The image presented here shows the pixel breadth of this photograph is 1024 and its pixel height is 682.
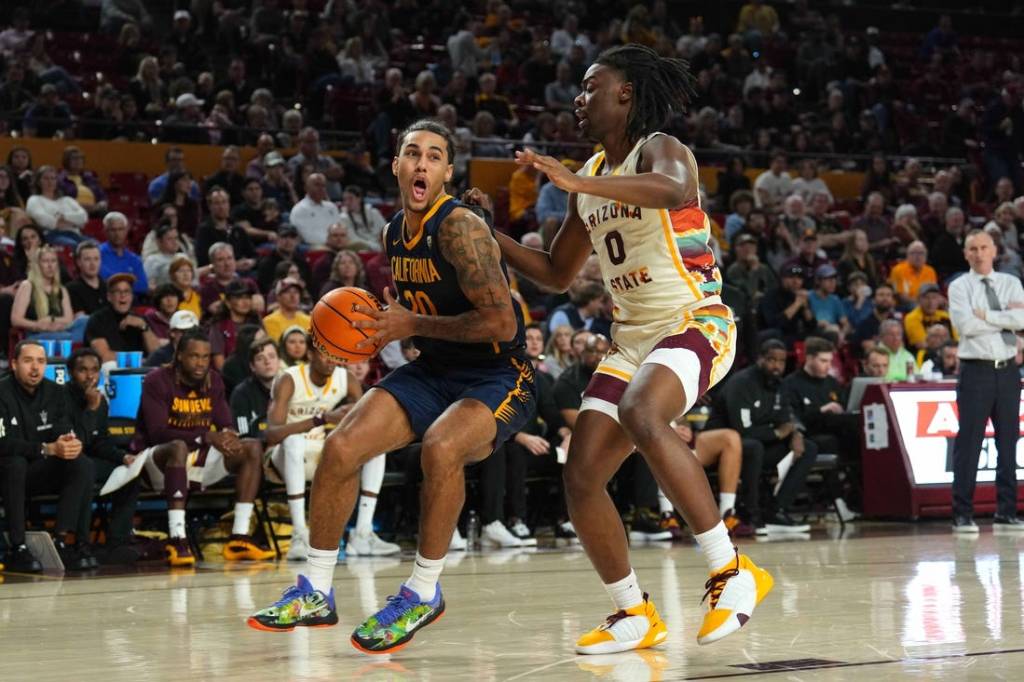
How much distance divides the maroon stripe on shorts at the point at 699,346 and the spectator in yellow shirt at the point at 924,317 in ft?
32.1

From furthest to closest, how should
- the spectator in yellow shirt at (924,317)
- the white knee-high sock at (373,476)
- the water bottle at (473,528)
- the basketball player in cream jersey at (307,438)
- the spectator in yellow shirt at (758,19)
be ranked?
the spectator in yellow shirt at (758,19) → the spectator in yellow shirt at (924,317) → the water bottle at (473,528) → the white knee-high sock at (373,476) → the basketball player in cream jersey at (307,438)

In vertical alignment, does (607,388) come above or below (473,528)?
above

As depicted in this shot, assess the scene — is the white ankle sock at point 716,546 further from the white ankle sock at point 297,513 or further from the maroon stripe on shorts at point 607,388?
the white ankle sock at point 297,513

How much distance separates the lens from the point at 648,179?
4.59m

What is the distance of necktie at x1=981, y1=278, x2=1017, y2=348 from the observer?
10.6 meters

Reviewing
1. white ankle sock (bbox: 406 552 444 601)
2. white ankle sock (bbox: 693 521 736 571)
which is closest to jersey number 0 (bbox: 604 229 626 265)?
white ankle sock (bbox: 693 521 736 571)

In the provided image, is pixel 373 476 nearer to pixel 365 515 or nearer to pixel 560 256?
pixel 365 515

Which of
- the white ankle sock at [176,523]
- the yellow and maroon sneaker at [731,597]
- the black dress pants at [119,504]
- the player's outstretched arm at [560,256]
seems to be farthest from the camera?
the black dress pants at [119,504]

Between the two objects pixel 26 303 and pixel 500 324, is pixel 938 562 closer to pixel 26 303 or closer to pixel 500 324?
pixel 500 324

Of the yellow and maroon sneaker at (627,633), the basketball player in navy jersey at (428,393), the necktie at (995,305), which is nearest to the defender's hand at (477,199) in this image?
the basketball player in navy jersey at (428,393)

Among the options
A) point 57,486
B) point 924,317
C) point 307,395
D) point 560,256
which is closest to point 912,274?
point 924,317

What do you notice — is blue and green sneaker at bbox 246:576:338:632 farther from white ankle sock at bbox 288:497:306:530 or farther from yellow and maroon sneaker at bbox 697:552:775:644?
white ankle sock at bbox 288:497:306:530

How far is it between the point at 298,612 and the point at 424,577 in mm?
455

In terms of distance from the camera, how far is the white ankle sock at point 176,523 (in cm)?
929
